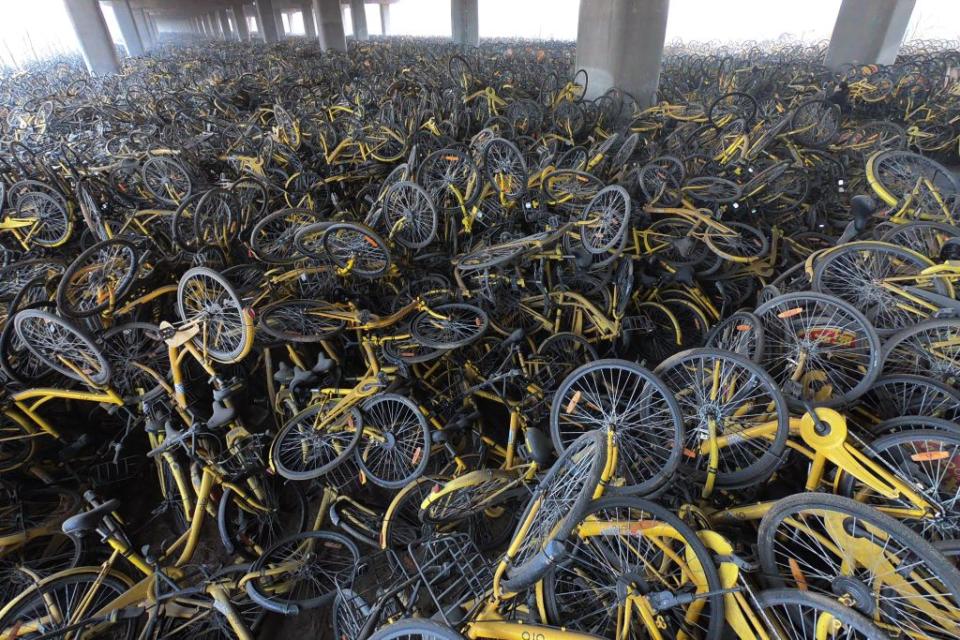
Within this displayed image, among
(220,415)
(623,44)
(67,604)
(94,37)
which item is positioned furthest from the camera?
(94,37)

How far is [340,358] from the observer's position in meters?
4.31

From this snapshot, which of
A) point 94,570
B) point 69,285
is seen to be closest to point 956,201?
point 94,570

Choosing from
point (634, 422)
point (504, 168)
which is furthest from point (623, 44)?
point (634, 422)

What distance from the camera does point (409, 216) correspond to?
173 inches

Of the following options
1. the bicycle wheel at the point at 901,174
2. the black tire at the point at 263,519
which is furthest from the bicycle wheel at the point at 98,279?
the bicycle wheel at the point at 901,174

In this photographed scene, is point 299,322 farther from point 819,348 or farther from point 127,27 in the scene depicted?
point 127,27

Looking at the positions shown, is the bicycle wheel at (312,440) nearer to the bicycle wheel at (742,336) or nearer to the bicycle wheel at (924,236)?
the bicycle wheel at (742,336)

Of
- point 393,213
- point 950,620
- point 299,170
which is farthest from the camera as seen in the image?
point 299,170

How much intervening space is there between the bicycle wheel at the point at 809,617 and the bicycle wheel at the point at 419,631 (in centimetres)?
128

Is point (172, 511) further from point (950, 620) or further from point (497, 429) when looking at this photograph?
point (950, 620)

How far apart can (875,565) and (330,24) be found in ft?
92.7

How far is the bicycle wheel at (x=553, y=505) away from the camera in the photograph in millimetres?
1742

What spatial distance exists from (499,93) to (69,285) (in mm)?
9490

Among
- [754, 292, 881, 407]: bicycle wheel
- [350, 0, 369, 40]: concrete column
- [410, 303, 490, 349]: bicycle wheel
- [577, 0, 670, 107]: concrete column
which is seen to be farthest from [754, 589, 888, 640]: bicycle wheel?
[350, 0, 369, 40]: concrete column
